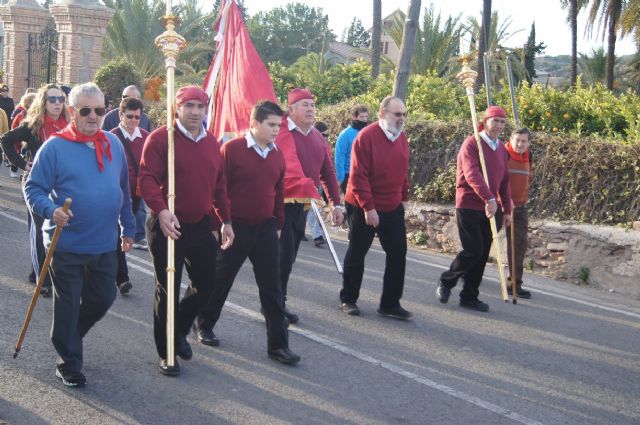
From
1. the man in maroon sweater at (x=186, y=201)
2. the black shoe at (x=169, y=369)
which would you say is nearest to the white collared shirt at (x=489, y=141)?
the man in maroon sweater at (x=186, y=201)

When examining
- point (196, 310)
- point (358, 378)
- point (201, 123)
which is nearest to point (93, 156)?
point (201, 123)

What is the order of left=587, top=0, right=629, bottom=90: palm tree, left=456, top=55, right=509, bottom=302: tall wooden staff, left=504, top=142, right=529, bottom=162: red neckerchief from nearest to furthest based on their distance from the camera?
left=456, top=55, right=509, bottom=302: tall wooden staff
left=504, top=142, right=529, bottom=162: red neckerchief
left=587, top=0, right=629, bottom=90: palm tree

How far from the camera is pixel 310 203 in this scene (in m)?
7.60

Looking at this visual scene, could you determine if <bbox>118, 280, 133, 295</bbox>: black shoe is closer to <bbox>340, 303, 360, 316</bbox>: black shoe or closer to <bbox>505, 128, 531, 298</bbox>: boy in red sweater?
<bbox>340, 303, 360, 316</bbox>: black shoe

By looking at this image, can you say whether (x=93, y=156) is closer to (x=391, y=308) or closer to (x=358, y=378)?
(x=358, y=378)

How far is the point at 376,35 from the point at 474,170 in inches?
699

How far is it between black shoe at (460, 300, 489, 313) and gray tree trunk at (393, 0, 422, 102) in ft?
23.1

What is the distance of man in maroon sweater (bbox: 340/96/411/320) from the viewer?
776 cm

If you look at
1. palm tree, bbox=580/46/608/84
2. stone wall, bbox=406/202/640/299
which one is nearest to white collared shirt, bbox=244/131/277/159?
stone wall, bbox=406/202/640/299

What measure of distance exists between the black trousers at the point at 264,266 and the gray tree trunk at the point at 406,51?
8.99 m

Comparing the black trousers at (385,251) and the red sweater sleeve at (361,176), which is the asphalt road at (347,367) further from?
the red sweater sleeve at (361,176)

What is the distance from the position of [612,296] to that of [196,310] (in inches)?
219

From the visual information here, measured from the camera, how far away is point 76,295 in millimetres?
5492

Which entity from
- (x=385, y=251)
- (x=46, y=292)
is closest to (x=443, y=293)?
(x=385, y=251)
